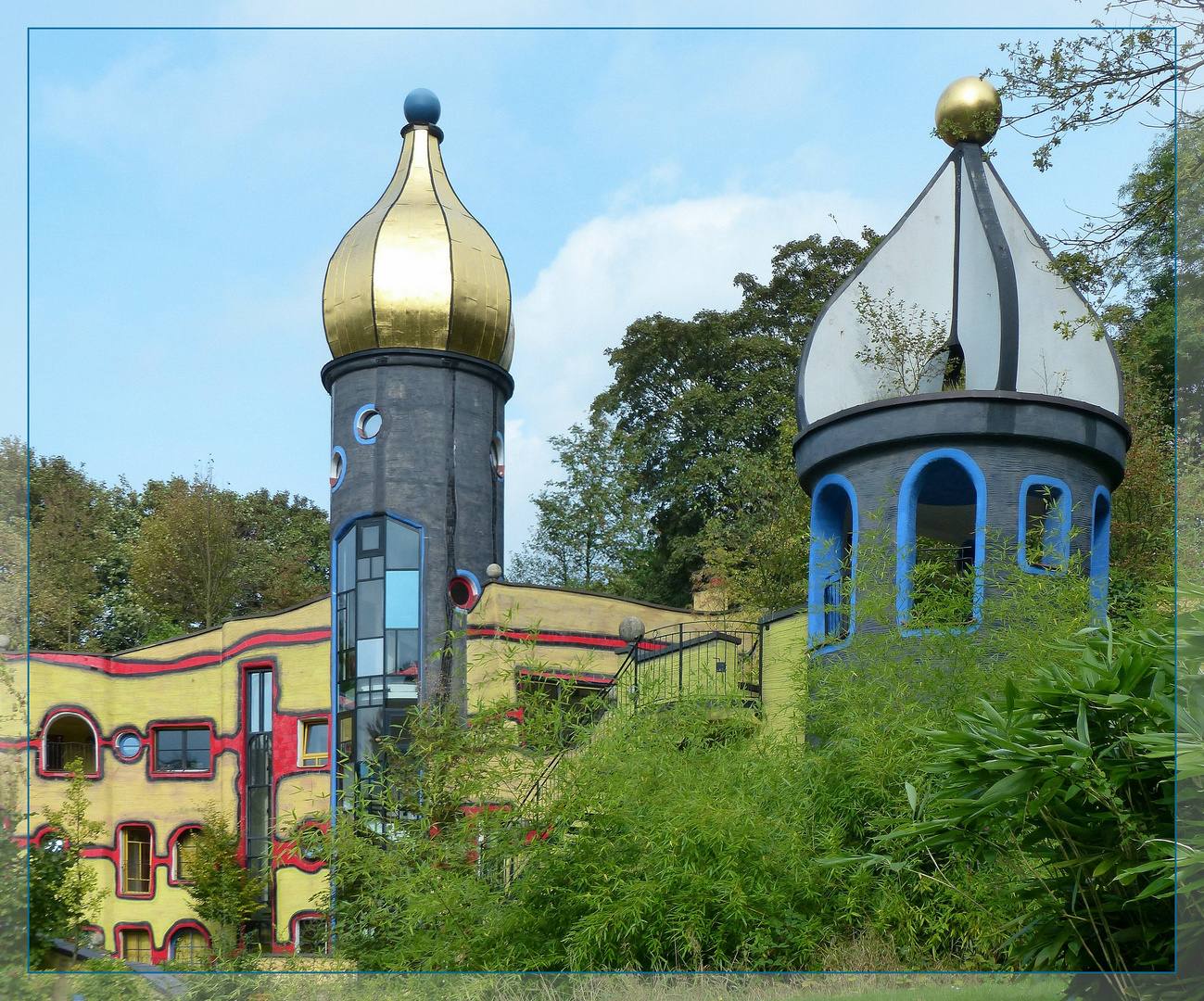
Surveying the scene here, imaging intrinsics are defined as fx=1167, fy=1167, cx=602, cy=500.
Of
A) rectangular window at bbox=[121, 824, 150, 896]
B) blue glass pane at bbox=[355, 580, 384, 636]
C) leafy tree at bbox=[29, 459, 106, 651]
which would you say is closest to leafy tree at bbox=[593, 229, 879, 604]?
blue glass pane at bbox=[355, 580, 384, 636]

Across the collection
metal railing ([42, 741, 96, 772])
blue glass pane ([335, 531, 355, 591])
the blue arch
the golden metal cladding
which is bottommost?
metal railing ([42, 741, 96, 772])

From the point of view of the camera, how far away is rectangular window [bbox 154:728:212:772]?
16.1m

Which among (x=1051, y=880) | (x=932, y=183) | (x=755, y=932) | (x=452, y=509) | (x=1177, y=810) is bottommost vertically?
(x=755, y=932)

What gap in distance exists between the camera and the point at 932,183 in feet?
32.1

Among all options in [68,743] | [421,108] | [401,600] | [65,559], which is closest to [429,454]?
[401,600]

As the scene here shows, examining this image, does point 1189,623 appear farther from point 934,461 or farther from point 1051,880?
point 934,461

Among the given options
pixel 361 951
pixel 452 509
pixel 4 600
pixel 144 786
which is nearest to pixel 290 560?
pixel 144 786

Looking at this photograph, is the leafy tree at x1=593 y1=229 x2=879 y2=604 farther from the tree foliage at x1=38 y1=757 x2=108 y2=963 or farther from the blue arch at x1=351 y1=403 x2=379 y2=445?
the tree foliage at x1=38 y1=757 x2=108 y2=963

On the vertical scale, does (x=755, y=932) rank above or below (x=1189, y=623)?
below

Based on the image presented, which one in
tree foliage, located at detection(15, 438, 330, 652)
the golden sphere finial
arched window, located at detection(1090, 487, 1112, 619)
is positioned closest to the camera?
arched window, located at detection(1090, 487, 1112, 619)

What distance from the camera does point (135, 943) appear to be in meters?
15.8

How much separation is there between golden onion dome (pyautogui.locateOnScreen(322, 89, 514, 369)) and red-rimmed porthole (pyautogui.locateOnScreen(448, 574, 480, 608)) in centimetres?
254

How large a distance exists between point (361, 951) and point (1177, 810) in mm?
5654

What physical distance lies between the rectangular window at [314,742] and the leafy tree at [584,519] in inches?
126
